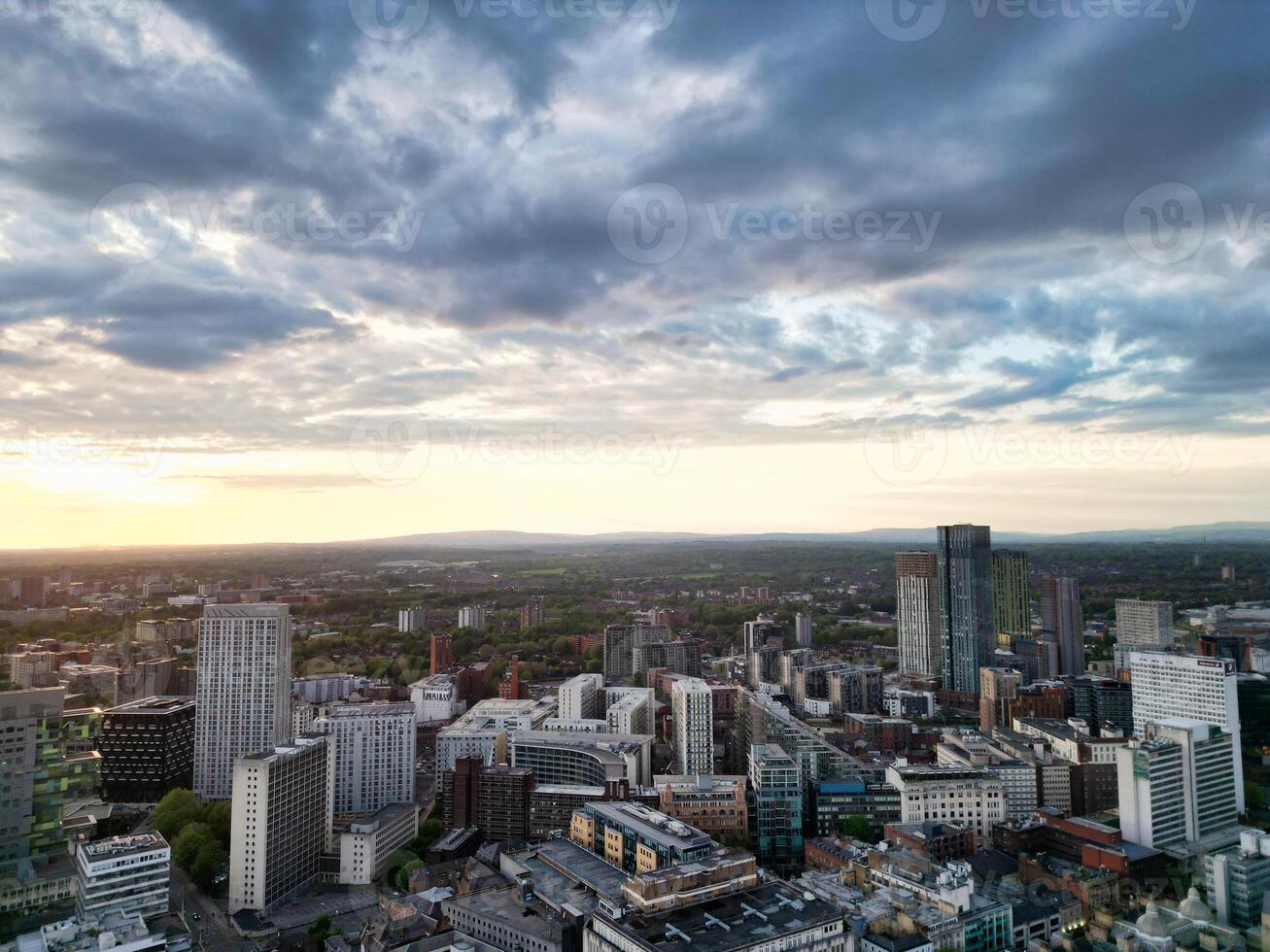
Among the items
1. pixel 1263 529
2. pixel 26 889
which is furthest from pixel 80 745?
pixel 1263 529

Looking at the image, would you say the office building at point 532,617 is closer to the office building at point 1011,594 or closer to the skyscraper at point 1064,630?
the office building at point 1011,594

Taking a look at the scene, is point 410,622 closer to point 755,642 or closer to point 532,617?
point 532,617

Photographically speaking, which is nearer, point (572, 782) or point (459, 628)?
point (572, 782)

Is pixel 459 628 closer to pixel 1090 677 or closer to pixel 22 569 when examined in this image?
pixel 22 569

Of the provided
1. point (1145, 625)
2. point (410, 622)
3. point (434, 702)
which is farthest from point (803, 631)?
point (434, 702)

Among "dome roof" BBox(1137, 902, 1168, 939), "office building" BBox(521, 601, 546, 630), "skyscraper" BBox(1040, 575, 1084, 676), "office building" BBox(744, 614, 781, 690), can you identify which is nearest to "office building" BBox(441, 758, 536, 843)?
"dome roof" BBox(1137, 902, 1168, 939)

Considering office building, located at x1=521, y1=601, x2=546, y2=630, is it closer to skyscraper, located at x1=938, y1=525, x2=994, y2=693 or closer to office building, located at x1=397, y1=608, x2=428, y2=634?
office building, located at x1=397, y1=608, x2=428, y2=634

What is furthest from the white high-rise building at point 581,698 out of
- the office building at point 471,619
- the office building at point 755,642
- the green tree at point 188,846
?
the office building at point 471,619
